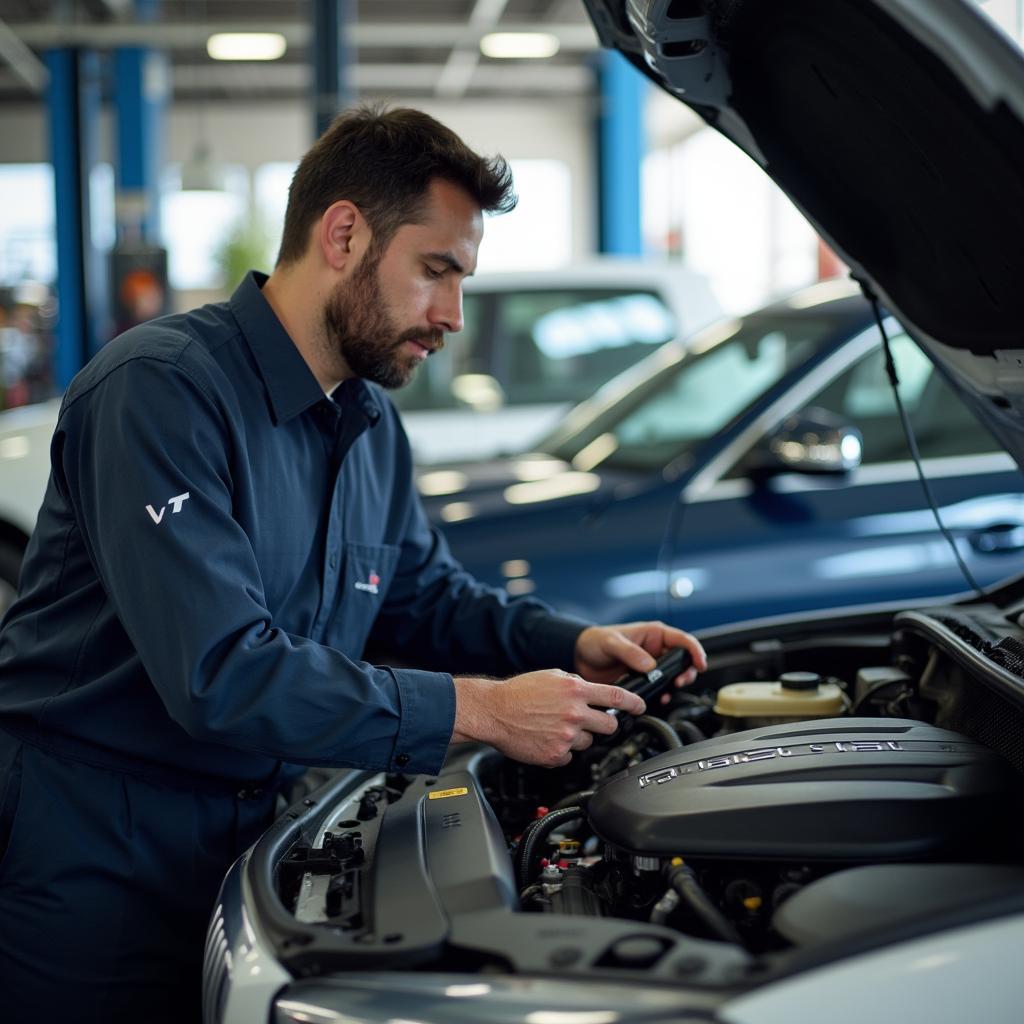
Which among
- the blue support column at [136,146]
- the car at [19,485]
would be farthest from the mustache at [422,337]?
the blue support column at [136,146]

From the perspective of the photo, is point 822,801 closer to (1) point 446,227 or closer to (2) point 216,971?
(2) point 216,971

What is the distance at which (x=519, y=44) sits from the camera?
16.1m

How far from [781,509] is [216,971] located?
7.72 ft

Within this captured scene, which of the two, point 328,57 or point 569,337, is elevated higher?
point 328,57

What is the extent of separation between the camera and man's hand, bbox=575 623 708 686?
2.09 meters

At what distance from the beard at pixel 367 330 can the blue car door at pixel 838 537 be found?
155cm

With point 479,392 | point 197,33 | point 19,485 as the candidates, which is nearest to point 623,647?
point 19,485

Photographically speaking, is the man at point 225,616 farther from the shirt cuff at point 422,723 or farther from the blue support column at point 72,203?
the blue support column at point 72,203

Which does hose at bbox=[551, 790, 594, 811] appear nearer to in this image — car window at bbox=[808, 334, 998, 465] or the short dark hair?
the short dark hair

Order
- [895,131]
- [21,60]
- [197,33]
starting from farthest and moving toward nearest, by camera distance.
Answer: [21,60] → [197,33] → [895,131]

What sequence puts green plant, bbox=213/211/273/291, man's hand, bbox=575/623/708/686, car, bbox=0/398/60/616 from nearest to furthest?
man's hand, bbox=575/623/708/686 < car, bbox=0/398/60/616 < green plant, bbox=213/211/273/291

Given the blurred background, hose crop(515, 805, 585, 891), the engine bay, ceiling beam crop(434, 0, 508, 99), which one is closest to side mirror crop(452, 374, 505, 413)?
the blurred background

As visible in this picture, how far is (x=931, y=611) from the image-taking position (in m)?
2.15

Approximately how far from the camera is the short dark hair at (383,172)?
1.94 meters
